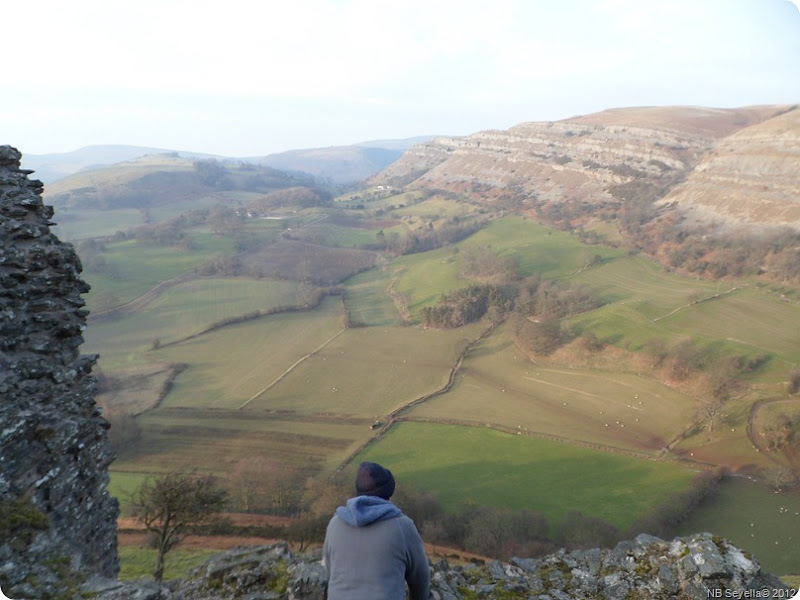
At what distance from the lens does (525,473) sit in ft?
121

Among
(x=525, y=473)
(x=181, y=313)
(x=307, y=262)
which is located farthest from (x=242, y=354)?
(x=307, y=262)

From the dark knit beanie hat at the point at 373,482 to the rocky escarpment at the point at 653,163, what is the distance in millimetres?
105189

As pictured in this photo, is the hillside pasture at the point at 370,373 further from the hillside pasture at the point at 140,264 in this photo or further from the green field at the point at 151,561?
the hillside pasture at the point at 140,264

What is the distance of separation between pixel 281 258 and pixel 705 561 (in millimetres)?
102689

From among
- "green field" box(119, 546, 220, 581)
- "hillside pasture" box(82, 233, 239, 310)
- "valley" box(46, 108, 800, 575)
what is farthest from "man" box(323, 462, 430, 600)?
"hillside pasture" box(82, 233, 239, 310)

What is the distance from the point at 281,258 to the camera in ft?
345

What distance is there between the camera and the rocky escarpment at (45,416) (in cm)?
865

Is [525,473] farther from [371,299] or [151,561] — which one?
[371,299]

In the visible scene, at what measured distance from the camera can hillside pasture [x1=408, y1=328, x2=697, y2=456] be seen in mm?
42125

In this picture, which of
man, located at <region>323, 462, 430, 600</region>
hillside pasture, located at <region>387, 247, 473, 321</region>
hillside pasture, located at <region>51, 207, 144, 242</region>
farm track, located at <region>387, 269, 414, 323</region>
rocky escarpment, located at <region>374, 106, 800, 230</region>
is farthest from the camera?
hillside pasture, located at <region>51, 207, 144, 242</region>

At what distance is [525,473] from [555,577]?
91.3ft

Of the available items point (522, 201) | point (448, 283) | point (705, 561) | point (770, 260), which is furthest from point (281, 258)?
point (705, 561)

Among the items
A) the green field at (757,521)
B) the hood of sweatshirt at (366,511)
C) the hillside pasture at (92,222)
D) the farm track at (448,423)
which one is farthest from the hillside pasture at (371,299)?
the hillside pasture at (92,222)

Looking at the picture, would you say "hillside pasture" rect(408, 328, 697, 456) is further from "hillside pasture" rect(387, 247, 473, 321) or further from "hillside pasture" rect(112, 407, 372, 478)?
"hillside pasture" rect(387, 247, 473, 321)
